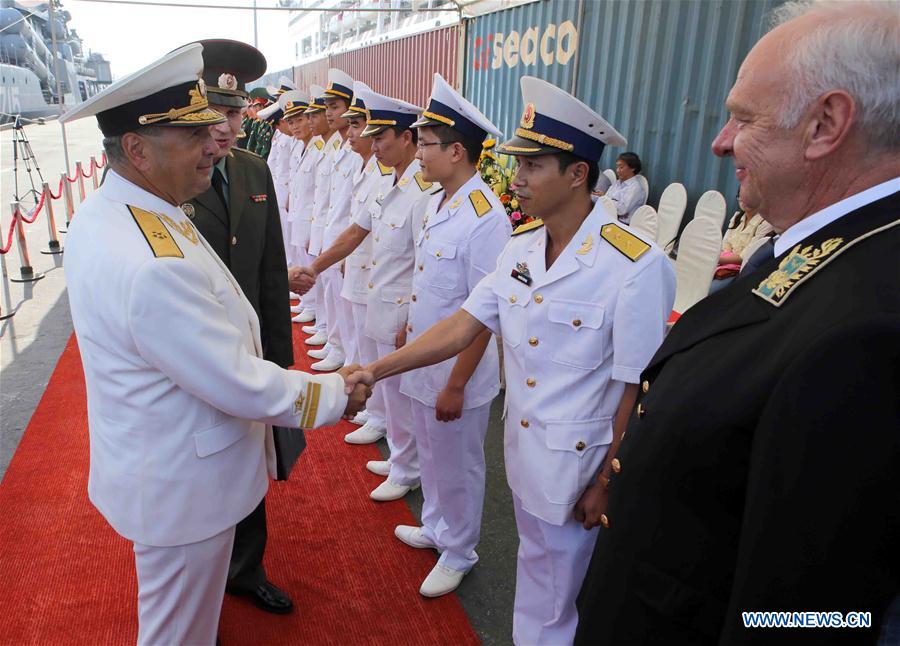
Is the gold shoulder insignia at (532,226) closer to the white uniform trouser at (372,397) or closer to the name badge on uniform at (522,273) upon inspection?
the name badge on uniform at (522,273)

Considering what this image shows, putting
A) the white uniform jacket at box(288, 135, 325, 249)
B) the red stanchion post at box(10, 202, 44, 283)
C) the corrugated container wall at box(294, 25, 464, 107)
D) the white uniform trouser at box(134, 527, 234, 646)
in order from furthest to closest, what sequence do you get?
the corrugated container wall at box(294, 25, 464, 107) → the red stanchion post at box(10, 202, 44, 283) → the white uniform jacket at box(288, 135, 325, 249) → the white uniform trouser at box(134, 527, 234, 646)

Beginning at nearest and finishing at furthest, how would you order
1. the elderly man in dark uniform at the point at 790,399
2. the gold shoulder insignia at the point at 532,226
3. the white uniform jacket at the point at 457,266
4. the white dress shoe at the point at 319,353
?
the elderly man in dark uniform at the point at 790,399
the gold shoulder insignia at the point at 532,226
the white uniform jacket at the point at 457,266
the white dress shoe at the point at 319,353

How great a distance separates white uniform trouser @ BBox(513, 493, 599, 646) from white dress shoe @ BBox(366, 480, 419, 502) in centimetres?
125

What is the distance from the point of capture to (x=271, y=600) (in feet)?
7.87

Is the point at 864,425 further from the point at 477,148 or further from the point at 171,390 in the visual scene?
the point at 477,148

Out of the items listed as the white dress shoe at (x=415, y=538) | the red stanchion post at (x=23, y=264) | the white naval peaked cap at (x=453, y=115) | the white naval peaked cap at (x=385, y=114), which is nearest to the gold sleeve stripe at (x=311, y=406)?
the white dress shoe at (x=415, y=538)

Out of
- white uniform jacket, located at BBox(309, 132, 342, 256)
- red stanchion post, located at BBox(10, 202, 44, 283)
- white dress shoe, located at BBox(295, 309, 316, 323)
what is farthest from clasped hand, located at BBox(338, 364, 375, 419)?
red stanchion post, located at BBox(10, 202, 44, 283)

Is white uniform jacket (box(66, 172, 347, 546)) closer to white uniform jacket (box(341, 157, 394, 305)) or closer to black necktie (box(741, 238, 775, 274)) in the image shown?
black necktie (box(741, 238, 775, 274))

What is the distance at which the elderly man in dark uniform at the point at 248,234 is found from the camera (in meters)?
2.13

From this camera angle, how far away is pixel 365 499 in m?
3.23

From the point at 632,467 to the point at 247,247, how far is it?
1.67 m

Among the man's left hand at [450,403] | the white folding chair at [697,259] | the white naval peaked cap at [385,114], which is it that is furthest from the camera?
the white folding chair at [697,259]

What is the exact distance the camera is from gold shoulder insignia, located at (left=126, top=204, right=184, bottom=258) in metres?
1.35
